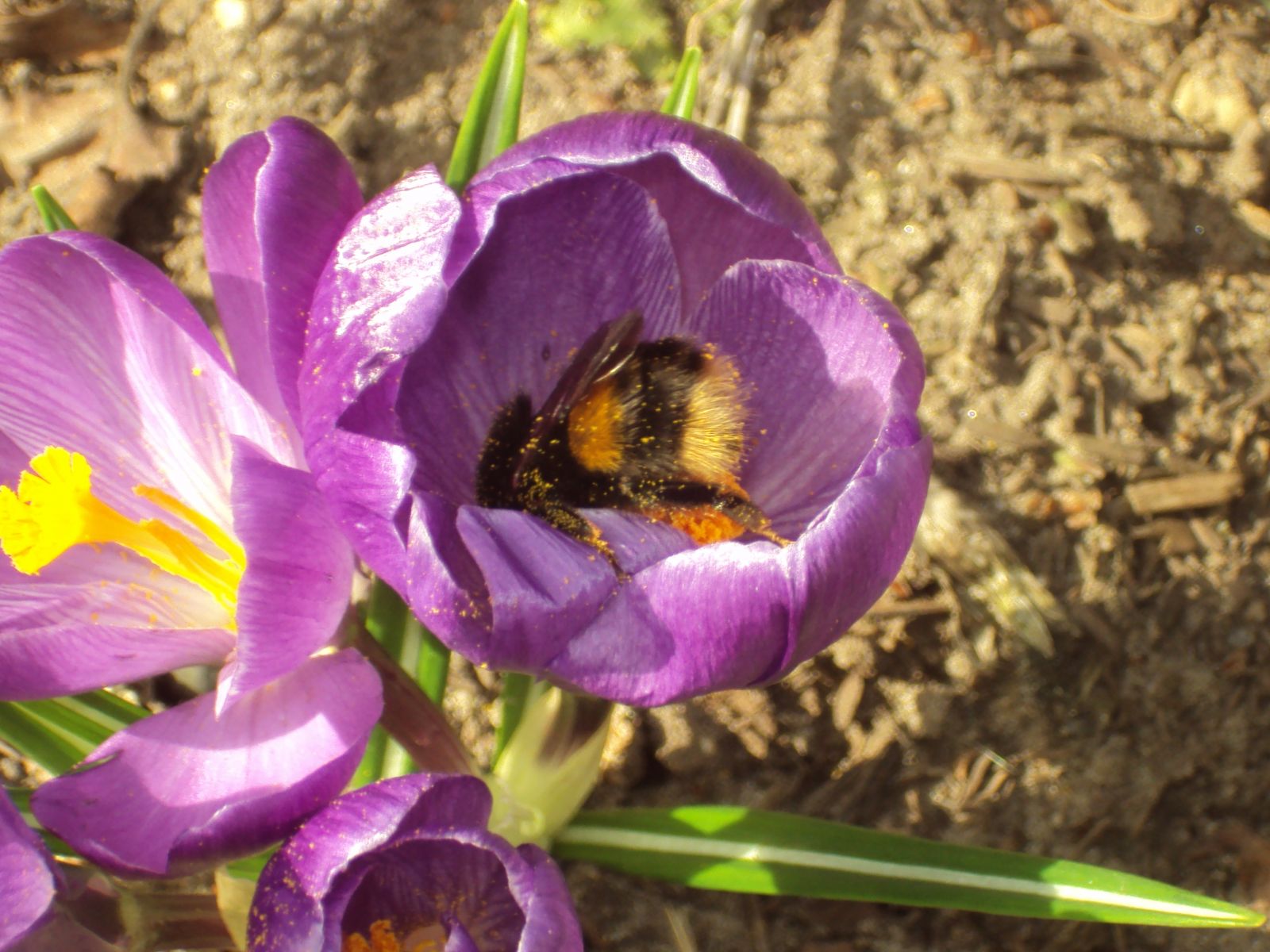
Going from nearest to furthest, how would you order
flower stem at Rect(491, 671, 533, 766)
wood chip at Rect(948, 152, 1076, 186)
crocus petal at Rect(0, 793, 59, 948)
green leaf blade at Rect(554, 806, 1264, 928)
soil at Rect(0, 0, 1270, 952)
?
crocus petal at Rect(0, 793, 59, 948) < green leaf blade at Rect(554, 806, 1264, 928) < flower stem at Rect(491, 671, 533, 766) < soil at Rect(0, 0, 1270, 952) < wood chip at Rect(948, 152, 1076, 186)

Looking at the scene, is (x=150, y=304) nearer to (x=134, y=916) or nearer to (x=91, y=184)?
(x=134, y=916)

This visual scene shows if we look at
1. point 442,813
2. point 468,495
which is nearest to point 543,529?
point 468,495

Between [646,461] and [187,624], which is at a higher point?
[646,461]

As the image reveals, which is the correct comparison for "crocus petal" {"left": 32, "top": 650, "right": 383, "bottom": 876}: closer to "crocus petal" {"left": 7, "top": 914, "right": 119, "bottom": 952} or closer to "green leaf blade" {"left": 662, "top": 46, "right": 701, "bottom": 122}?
"crocus petal" {"left": 7, "top": 914, "right": 119, "bottom": 952}

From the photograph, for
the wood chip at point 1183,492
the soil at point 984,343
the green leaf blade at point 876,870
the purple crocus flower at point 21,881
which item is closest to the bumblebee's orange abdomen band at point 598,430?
the green leaf blade at point 876,870

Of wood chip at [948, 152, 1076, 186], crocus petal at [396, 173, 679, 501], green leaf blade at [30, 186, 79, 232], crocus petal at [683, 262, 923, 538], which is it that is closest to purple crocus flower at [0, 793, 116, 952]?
crocus petal at [396, 173, 679, 501]

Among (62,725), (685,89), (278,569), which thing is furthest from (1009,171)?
(62,725)

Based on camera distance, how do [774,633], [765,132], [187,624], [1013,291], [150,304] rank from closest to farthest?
[774,633] < [150,304] < [187,624] < [1013,291] < [765,132]
